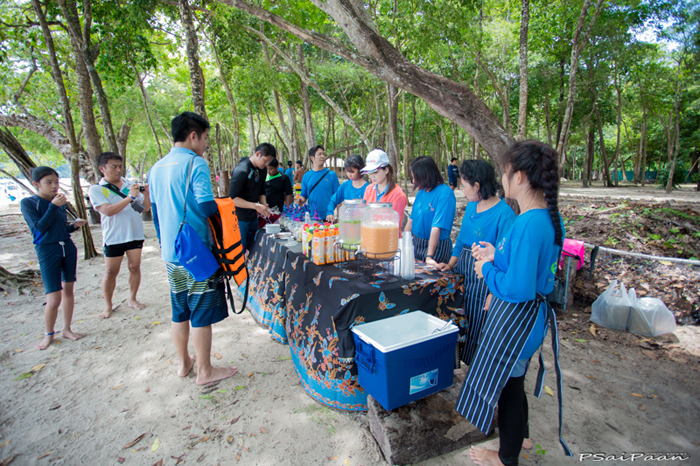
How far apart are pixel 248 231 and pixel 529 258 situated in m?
3.70

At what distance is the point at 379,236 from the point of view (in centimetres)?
226

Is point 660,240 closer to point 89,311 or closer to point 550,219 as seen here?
point 550,219

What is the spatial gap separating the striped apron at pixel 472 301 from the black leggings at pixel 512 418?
0.68 m

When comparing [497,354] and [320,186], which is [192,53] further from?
[497,354]

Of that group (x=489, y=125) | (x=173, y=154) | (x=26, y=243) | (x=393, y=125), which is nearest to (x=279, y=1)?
(x=393, y=125)

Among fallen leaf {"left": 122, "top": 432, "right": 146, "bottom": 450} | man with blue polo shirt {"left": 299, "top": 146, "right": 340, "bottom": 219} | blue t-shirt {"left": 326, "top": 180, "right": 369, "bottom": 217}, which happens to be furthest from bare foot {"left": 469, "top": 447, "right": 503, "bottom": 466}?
man with blue polo shirt {"left": 299, "top": 146, "right": 340, "bottom": 219}

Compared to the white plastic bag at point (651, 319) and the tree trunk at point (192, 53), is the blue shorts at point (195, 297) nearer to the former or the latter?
the tree trunk at point (192, 53)

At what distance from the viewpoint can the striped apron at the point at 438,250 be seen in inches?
129

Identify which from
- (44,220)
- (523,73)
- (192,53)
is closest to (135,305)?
(44,220)

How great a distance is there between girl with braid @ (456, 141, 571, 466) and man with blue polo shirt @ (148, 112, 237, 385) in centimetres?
207

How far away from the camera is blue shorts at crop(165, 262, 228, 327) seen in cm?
281

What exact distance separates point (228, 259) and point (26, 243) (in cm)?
1053

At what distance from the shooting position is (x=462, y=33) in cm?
876

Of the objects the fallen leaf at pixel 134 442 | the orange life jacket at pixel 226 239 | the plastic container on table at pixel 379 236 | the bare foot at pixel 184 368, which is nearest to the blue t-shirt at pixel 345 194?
the orange life jacket at pixel 226 239
